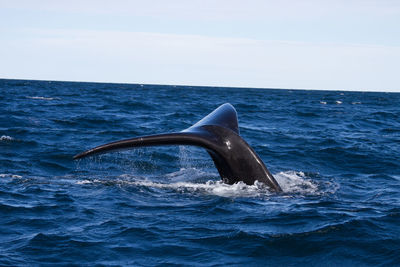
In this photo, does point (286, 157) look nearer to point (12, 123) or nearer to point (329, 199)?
point (329, 199)

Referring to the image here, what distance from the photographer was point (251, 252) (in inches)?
260

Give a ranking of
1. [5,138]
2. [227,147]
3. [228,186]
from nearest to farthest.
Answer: [227,147]
[228,186]
[5,138]

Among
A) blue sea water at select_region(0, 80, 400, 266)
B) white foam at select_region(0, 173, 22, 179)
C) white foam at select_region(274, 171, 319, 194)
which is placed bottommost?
white foam at select_region(0, 173, 22, 179)

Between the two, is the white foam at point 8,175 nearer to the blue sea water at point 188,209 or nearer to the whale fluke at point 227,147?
the blue sea water at point 188,209

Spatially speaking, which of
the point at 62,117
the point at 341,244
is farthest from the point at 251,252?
the point at 62,117

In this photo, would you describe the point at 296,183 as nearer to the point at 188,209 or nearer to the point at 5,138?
the point at 188,209

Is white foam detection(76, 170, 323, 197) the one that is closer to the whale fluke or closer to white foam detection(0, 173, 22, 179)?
the whale fluke

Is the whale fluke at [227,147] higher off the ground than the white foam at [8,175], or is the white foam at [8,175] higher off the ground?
the whale fluke at [227,147]

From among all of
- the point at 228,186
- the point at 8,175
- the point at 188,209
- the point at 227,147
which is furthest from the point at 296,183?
the point at 8,175

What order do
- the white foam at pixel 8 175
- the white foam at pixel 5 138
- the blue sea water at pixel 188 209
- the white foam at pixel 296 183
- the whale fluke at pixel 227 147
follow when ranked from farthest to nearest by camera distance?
the white foam at pixel 5 138 → the white foam at pixel 8 175 → the white foam at pixel 296 183 → the whale fluke at pixel 227 147 → the blue sea water at pixel 188 209

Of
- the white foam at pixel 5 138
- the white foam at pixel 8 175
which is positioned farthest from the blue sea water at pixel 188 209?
the white foam at pixel 5 138

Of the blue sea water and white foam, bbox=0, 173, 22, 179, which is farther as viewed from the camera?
white foam, bbox=0, 173, 22, 179

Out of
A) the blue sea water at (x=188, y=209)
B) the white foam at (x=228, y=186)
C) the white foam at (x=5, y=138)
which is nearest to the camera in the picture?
the blue sea water at (x=188, y=209)

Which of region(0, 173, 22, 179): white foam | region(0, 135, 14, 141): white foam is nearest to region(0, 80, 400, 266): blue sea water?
region(0, 173, 22, 179): white foam
